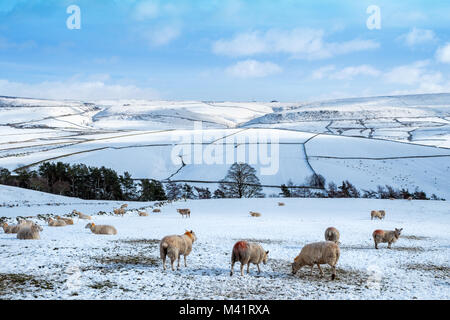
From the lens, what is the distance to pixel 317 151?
101 m

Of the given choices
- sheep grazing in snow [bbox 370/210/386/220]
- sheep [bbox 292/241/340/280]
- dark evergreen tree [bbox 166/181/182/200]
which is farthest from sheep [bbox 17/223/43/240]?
dark evergreen tree [bbox 166/181/182/200]

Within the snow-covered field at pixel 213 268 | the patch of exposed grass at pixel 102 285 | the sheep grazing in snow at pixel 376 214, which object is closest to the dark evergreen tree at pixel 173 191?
the sheep grazing in snow at pixel 376 214

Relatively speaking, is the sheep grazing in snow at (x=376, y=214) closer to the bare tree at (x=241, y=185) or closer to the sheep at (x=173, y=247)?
the sheep at (x=173, y=247)

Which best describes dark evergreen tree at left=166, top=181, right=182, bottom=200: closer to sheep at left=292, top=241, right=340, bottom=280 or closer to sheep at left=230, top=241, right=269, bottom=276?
sheep at left=230, top=241, right=269, bottom=276

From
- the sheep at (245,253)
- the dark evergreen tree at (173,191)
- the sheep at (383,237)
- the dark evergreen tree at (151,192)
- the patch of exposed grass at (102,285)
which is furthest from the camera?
the dark evergreen tree at (173,191)

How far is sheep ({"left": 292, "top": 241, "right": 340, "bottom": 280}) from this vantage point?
14164 mm

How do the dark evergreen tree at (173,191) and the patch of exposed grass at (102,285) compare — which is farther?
the dark evergreen tree at (173,191)

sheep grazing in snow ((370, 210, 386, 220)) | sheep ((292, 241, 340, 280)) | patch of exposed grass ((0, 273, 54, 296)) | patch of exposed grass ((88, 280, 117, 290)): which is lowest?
sheep grazing in snow ((370, 210, 386, 220))

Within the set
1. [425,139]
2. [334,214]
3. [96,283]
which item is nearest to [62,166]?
[334,214]

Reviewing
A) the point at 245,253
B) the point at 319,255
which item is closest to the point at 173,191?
the point at 245,253

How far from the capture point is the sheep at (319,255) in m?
14.2

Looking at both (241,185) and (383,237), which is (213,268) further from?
(241,185)

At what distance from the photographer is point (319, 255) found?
14.3 metres

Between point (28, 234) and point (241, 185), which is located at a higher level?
point (241, 185)
